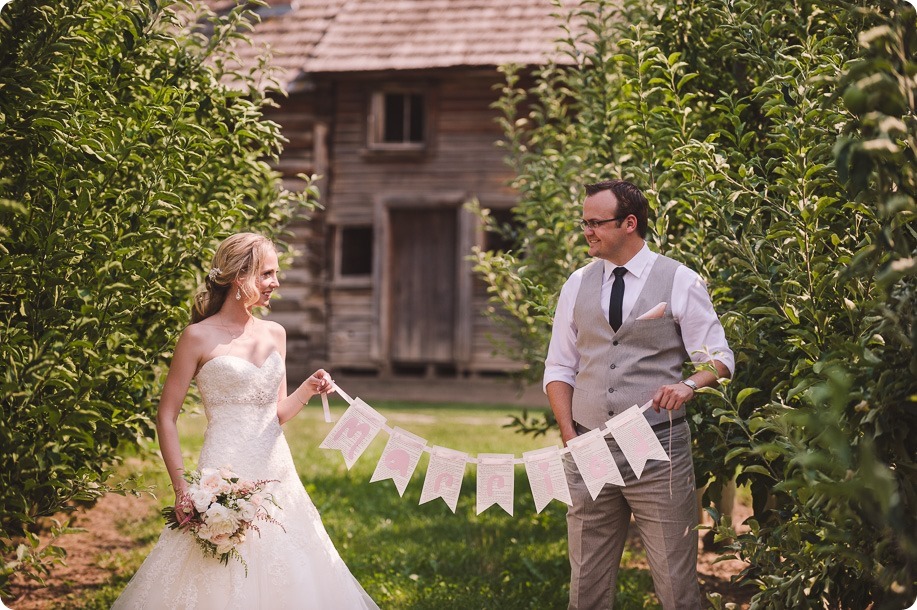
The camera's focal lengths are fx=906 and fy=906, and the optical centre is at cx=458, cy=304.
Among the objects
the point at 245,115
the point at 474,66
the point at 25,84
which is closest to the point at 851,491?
the point at 25,84

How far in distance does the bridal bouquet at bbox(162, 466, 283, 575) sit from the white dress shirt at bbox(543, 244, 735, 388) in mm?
1393

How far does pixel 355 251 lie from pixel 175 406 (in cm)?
1234

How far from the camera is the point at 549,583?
5.46 metres

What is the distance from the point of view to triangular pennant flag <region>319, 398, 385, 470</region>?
4219mm

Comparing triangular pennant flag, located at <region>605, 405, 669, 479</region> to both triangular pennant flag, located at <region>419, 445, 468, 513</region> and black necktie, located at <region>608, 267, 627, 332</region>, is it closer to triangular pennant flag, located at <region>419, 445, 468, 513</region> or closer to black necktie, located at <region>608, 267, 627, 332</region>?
black necktie, located at <region>608, 267, 627, 332</region>

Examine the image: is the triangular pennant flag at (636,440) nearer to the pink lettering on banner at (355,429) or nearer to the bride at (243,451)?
the pink lettering on banner at (355,429)

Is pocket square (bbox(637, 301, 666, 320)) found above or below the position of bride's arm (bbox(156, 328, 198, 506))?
above

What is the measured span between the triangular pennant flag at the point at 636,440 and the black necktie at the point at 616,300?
365 millimetres

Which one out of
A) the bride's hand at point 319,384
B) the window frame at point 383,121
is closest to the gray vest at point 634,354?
the bride's hand at point 319,384

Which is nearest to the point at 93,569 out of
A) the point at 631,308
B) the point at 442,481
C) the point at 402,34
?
the point at 442,481

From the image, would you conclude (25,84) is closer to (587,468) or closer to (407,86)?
(587,468)

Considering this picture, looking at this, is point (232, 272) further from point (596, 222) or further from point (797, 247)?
point (797, 247)

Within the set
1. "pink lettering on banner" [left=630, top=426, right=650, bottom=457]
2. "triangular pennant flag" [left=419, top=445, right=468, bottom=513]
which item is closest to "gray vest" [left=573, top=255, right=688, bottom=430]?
"pink lettering on banner" [left=630, top=426, right=650, bottom=457]

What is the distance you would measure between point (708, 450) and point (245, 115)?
2.93 m
